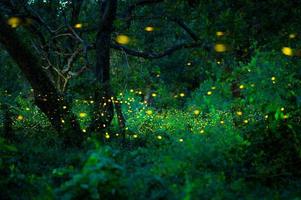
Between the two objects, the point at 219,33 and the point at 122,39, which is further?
the point at 122,39

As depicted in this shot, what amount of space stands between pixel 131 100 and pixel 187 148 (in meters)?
8.60

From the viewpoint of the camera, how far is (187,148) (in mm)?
6938

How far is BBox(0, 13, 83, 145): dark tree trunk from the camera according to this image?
8.20 metres

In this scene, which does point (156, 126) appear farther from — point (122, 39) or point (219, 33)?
point (219, 33)

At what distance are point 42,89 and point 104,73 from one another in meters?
1.67

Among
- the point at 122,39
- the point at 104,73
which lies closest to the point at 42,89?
the point at 104,73

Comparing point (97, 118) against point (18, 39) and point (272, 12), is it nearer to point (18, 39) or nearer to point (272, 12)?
point (18, 39)

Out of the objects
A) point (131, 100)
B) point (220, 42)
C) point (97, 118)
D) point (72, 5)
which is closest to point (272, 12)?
point (220, 42)

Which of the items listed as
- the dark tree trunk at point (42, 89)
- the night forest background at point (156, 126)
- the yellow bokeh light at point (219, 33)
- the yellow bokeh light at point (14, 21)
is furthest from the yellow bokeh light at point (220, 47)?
the yellow bokeh light at point (14, 21)

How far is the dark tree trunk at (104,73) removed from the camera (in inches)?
370

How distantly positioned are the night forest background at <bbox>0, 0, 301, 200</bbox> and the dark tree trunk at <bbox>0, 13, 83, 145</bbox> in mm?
22

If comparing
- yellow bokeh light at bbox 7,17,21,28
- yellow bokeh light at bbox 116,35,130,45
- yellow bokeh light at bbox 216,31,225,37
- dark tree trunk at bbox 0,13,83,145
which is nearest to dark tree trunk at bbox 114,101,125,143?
dark tree trunk at bbox 0,13,83,145

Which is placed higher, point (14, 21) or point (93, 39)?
point (93, 39)

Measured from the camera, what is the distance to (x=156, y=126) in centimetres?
1178
